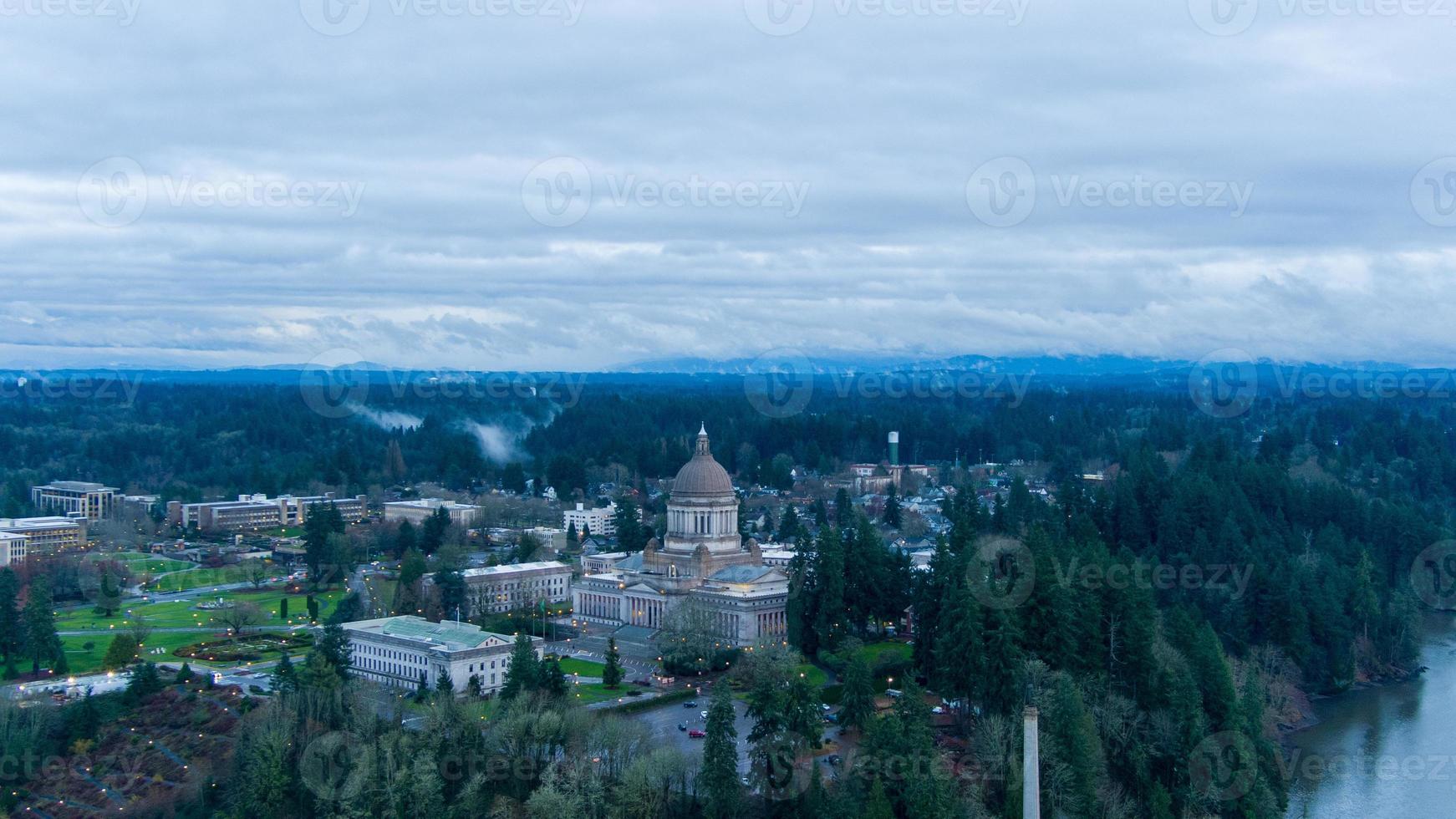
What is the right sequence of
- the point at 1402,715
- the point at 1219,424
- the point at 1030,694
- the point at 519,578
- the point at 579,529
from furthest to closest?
the point at 1219,424 < the point at 579,529 < the point at 519,578 < the point at 1402,715 < the point at 1030,694

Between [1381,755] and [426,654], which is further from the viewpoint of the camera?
[426,654]

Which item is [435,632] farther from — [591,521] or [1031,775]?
[591,521]

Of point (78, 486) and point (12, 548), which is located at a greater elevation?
point (78, 486)

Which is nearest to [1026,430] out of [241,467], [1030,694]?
[241,467]

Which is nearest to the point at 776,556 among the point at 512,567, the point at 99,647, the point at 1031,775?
the point at 512,567

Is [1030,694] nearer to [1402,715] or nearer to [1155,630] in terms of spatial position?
[1155,630]
